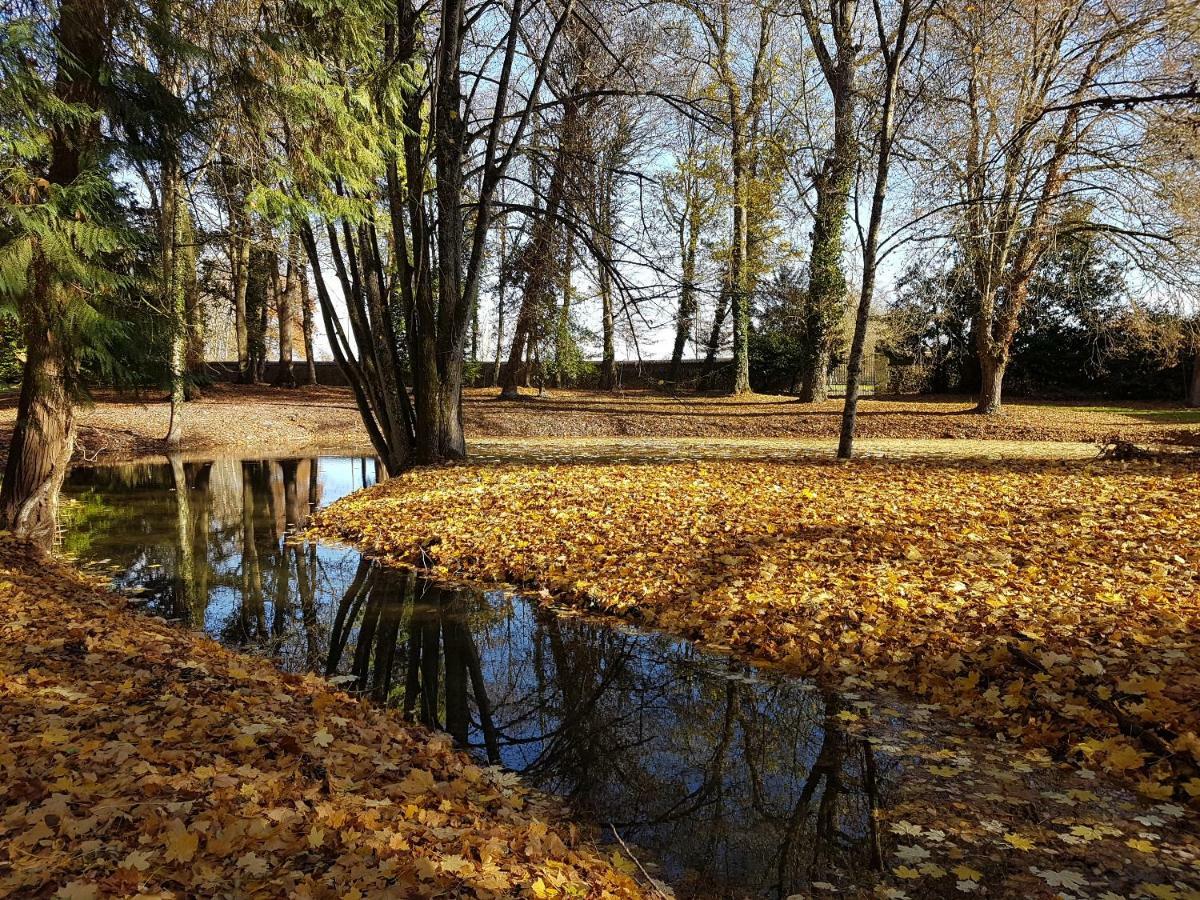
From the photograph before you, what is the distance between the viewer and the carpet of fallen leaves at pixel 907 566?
4.74 metres

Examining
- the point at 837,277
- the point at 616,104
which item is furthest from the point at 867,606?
the point at 837,277

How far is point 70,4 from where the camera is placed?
7094 millimetres

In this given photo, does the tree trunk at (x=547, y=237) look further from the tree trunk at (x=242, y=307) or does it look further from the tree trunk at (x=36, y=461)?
the tree trunk at (x=242, y=307)

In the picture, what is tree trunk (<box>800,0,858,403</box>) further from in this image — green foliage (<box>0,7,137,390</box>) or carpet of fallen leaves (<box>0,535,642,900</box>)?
carpet of fallen leaves (<box>0,535,642,900</box>)

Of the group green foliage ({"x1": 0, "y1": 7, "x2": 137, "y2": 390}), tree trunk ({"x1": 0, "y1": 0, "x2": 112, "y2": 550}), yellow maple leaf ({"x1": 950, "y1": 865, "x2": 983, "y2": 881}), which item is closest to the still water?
yellow maple leaf ({"x1": 950, "y1": 865, "x2": 983, "y2": 881})

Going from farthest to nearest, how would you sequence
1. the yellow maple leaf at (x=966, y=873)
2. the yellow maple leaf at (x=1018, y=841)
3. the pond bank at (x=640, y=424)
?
the pond bank at (x=640, y=424), the yellow maple leaf at (x=1018, y=841), the yellow maple leaf at (x=966, y=873)

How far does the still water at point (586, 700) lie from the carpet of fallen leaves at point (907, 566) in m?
0.61

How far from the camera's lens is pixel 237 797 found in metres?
3.25

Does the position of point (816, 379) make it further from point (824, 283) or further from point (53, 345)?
point (53, 345)

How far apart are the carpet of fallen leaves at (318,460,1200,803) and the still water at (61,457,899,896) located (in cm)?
61

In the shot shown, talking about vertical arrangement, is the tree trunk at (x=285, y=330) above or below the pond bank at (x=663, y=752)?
above

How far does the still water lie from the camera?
3.73 m

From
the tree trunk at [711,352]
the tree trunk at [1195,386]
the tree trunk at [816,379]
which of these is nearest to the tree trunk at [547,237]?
the tree trunk at [816,379]

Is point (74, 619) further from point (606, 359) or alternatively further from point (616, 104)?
point (606, 359)
